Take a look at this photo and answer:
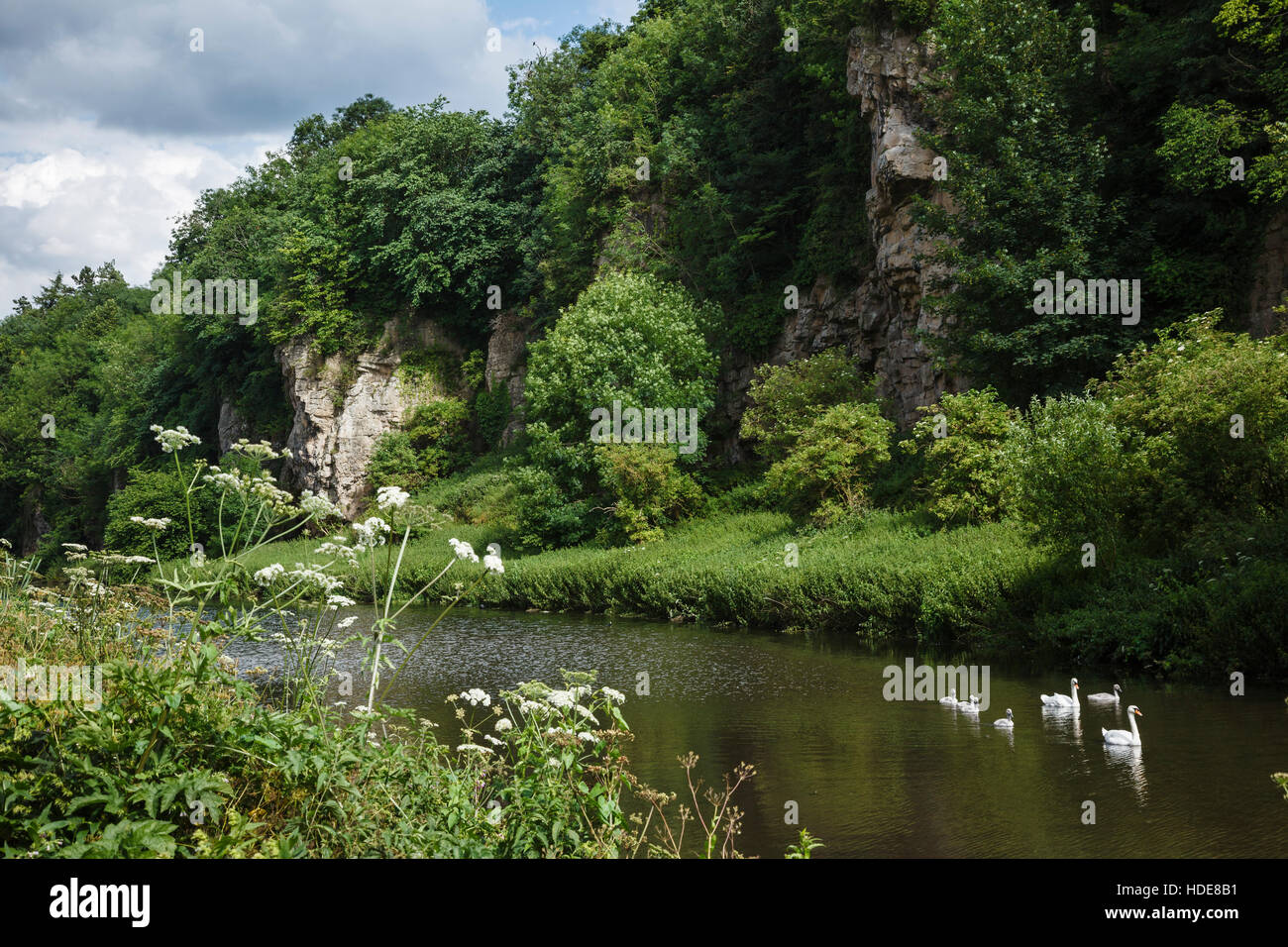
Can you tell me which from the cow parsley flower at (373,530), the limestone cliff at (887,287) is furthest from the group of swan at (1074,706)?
the limestone cliff at (887,287)

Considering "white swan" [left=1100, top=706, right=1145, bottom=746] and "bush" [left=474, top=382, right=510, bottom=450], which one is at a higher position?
"bush" [left=474, top=382, right=510, bottom=450]

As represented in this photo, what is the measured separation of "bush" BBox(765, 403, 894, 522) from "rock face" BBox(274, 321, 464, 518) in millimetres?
31346

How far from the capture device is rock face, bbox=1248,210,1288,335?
21375mm

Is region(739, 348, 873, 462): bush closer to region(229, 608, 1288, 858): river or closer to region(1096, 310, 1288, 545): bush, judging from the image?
region(229, 608, 1288, 858): river

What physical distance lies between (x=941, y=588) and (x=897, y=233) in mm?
15257

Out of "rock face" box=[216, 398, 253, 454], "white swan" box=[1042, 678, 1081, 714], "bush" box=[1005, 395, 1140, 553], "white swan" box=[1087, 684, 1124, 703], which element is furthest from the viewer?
"rock face" box=[216, 398, 253, 454]

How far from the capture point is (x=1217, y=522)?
51.4 ft

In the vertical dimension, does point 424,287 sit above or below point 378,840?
above

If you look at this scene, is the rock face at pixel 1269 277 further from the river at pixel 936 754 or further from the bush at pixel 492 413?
the bush at pixel 492 413

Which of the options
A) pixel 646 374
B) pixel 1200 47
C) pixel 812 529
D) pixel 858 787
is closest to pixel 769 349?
pixel 646 374

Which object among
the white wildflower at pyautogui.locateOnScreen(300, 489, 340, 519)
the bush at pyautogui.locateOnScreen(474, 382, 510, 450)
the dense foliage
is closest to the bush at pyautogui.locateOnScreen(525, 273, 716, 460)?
the dense foliage

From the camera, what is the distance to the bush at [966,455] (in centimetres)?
2200
